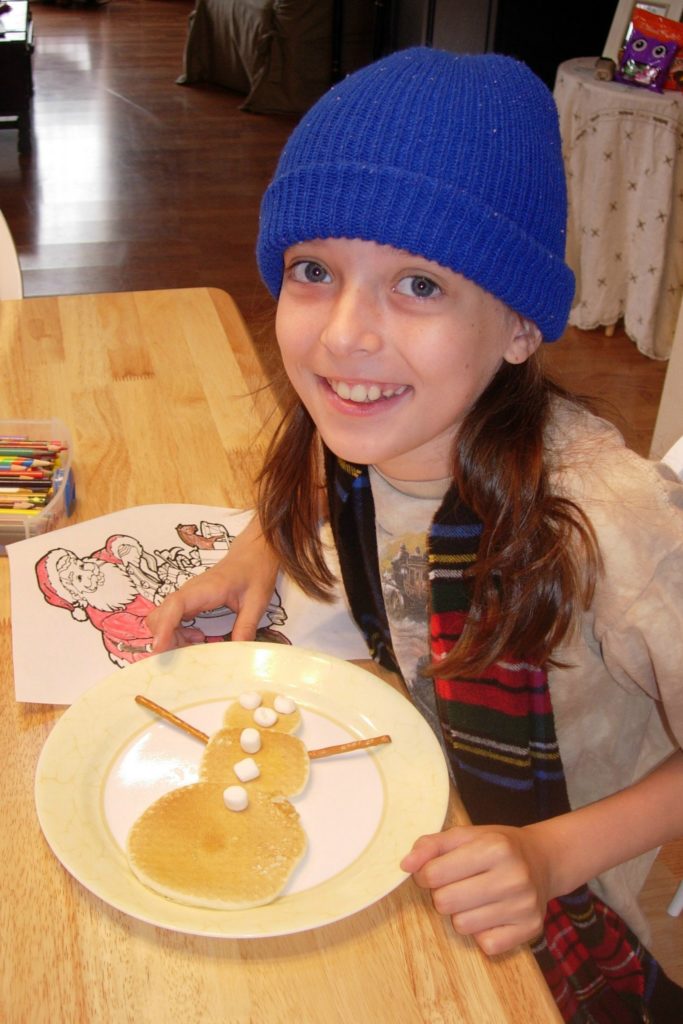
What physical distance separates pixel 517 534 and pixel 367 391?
179 mm

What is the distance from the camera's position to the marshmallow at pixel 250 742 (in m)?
0.84

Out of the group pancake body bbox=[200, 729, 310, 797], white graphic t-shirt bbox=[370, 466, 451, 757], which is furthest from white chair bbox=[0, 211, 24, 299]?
pancake body bbox=[200, 729, 310, 797]

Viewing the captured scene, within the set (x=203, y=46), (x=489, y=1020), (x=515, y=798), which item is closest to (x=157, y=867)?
(x=489, y=1020)

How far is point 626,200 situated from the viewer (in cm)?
341

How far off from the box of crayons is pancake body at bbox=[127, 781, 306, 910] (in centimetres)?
42

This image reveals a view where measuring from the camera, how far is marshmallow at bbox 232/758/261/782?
81 cm

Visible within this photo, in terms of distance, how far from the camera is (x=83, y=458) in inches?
49.0

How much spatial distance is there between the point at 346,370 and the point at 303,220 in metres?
0.13

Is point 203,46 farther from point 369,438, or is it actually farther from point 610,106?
point 369,438

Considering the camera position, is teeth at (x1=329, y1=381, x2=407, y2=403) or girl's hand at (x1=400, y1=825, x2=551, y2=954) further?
teeth at (x1=329, y1=381, x2=407, y2=403)

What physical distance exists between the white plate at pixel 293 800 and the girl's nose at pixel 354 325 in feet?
0.87

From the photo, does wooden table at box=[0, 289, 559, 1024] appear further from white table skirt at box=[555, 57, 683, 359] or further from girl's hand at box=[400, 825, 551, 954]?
white table skirt at box=[555, 57, 683, 359]

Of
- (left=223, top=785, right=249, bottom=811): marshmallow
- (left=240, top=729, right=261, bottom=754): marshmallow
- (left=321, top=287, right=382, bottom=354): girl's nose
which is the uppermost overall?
(left=321, top=287, right=382, bottom=354): girl's nose

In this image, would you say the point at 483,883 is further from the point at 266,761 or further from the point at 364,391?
the point at 364,391
